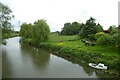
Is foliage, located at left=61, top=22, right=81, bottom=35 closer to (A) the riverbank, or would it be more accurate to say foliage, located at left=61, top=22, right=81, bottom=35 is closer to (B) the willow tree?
(B) the willow tree

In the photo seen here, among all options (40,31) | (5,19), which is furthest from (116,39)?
(40,31)

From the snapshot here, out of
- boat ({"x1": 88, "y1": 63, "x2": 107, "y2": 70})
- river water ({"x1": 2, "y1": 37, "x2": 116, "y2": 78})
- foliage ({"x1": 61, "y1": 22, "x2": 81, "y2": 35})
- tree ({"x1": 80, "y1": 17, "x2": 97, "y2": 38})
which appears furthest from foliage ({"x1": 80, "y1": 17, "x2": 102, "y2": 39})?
boat ({"x1": 88, "y1": 63, "x2": 107, "y2": 70})

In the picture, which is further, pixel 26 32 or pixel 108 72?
pixel 26 32

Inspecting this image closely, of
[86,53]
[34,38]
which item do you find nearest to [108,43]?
[86,53]

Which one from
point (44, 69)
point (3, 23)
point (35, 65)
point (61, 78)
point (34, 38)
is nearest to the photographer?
point (61, 78)

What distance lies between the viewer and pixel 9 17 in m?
39.8

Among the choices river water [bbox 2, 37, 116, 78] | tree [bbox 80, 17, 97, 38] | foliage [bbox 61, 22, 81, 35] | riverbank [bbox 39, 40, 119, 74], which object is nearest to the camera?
river water [bbox 2, 37, 116, 78]

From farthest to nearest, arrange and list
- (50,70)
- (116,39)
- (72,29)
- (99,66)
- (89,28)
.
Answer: (72,29) → (89,28) → (116,39) → (50,70) → (99,66)

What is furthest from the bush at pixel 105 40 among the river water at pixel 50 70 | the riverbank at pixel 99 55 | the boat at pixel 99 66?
the boat at pixel 99 66

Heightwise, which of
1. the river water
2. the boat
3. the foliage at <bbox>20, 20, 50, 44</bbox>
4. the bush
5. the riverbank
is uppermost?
the foliage at <bbox>20, 20, 50, 44</bbox>

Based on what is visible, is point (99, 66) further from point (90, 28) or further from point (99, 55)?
point (90, 28)

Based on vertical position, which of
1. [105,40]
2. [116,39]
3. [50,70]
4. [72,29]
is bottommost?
[50,70]

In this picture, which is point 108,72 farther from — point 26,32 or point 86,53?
point 26,32

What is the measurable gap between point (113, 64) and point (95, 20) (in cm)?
3012
